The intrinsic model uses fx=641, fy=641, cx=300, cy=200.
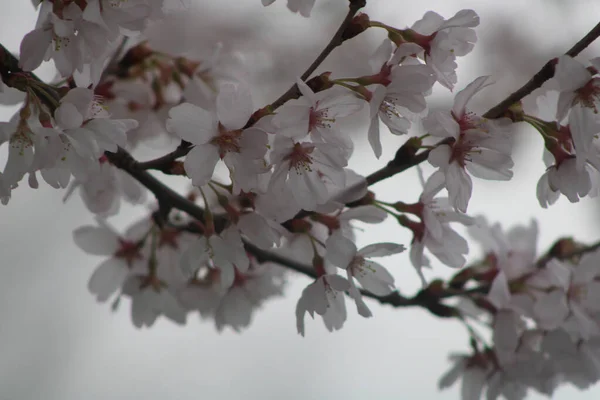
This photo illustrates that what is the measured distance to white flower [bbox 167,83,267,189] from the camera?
46 cm

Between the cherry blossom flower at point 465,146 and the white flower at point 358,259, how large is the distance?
0.07 m

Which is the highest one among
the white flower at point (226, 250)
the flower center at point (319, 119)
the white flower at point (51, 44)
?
the white flower at point (51, 44)

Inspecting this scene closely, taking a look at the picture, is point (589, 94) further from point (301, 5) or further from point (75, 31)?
point (75, 31)

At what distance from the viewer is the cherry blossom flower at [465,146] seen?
476 millimetres

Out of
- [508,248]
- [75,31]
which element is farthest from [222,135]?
[508,248]

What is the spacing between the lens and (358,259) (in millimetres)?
537

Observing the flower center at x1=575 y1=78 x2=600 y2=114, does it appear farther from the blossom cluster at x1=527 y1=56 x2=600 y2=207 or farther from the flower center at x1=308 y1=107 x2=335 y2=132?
the flower center at x1=308 y1=107 x2=335 y2=132

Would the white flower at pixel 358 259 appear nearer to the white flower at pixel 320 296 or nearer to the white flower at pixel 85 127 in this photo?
the white flower at pixel 320 296

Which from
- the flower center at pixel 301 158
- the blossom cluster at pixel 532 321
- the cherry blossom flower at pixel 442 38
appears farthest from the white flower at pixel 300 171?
the blossom cluster at pixel 532 321

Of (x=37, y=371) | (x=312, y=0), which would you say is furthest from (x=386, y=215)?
(x=37, y=371)

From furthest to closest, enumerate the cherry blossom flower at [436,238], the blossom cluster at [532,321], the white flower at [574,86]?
the blossom cluster at [532,321] → the cherry blossom flower at [436,238] → the white flower at [574,86]

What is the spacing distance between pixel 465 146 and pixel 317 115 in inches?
4.6

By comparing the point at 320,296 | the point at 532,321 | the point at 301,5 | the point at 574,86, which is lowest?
the point at 532,321

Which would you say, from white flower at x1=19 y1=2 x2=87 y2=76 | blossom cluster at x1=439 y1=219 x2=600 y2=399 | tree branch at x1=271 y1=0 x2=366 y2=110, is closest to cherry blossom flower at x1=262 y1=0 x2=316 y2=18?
tree branch at x1=271 y1=0 x2=366 y2=110
